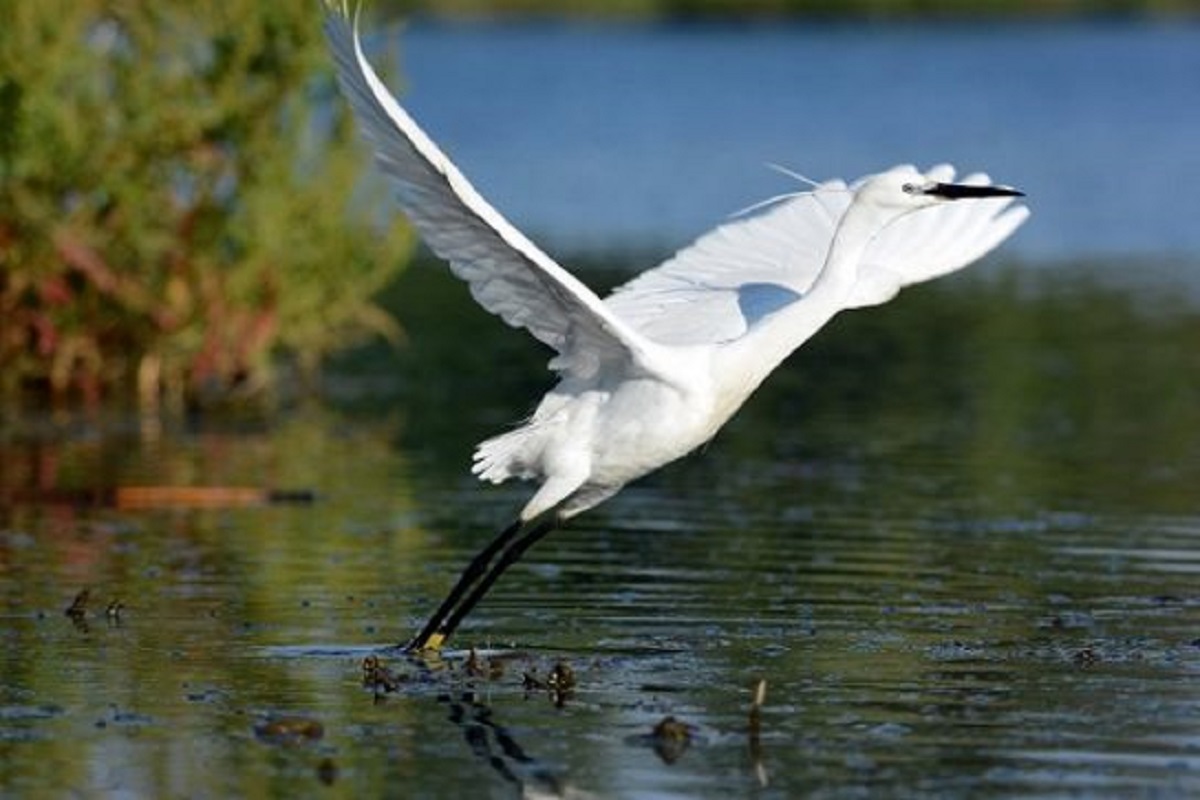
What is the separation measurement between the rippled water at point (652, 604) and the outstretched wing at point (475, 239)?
1227 mm

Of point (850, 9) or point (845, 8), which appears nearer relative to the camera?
point (845, 8)

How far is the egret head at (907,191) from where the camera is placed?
11.1 meters

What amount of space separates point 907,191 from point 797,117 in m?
44.3

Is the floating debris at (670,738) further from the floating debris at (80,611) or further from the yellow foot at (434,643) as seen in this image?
the floating debris at (80,611)

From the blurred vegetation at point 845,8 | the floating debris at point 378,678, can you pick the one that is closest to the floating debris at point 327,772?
the floating debris at point 378,678

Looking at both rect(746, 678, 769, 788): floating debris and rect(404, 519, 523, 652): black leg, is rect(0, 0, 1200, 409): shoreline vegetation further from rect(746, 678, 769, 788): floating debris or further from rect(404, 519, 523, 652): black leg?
rect(746, 678, 769, 788): floating debris

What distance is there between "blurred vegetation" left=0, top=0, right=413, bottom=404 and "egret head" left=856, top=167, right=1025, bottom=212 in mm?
8168

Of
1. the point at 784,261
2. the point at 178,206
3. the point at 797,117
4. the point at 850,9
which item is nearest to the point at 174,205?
the point at 178,206

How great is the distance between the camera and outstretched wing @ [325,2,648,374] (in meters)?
10.0

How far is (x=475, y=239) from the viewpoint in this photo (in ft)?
35.0

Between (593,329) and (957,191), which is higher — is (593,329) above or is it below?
below

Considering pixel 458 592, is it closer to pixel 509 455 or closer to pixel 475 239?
pixel 509 455

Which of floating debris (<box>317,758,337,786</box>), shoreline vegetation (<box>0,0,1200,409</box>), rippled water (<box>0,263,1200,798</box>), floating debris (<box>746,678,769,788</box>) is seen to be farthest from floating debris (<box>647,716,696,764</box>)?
shoreline vegetation (<box>0,0,1200,409</box>)

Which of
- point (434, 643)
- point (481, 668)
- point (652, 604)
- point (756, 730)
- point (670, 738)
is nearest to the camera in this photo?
point (670, 738)
